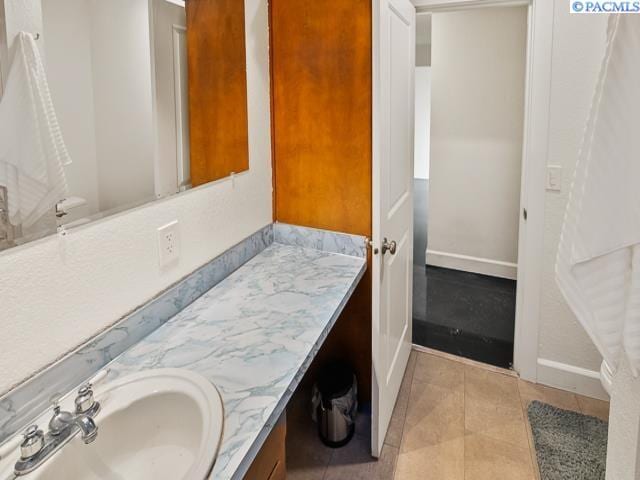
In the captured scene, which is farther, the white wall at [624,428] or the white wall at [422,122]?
the white wall at [422,122]

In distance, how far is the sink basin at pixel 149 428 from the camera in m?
0.93

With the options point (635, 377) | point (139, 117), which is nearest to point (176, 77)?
point (139, 117)

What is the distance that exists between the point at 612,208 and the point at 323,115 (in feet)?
4.11

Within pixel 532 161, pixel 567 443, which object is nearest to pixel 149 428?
pixel 567 443

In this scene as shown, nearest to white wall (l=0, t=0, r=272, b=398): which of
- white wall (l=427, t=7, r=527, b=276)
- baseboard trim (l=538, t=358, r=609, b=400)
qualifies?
baseboard trim (l=538, t=358, r=609, b=400)

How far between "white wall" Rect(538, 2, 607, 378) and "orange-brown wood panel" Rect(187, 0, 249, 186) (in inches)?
54.7

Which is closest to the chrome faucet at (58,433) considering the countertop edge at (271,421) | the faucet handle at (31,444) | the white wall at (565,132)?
the faucet handle at (31,444)

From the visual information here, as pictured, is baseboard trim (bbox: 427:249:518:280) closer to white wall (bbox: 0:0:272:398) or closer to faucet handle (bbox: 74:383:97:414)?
white wall (bbox: 0:0:272:398)

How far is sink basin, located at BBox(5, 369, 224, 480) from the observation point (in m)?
0.93

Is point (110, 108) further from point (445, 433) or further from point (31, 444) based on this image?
point (445, 433)

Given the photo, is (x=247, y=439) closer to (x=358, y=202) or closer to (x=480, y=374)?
(x=358, y=202)

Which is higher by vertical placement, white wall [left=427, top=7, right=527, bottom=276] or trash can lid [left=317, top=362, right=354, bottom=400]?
white wall [left=427, top=7, right=527, bottom=276]

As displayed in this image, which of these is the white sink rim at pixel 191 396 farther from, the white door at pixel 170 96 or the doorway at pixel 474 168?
the doorway at pixel 474 168

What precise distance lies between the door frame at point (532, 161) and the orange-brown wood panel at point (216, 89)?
109 cm
